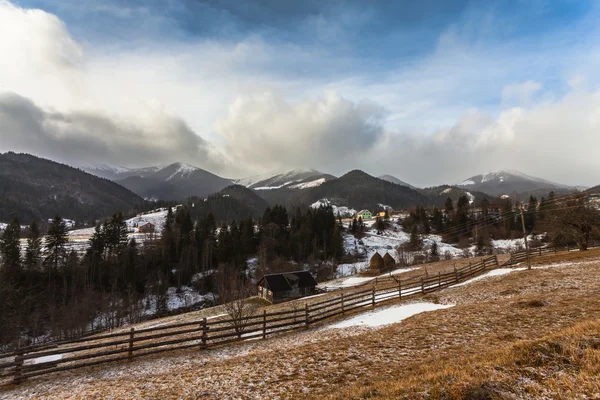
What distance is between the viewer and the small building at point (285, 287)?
56125 millimetres

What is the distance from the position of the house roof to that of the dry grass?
3830 cm

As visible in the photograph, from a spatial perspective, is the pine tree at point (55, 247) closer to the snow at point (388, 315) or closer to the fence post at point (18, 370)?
the fence post at point (18, 370)

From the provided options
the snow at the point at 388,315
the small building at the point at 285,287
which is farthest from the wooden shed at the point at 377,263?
the snow at the point at 388,315

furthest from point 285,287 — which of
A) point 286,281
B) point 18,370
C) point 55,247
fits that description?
point 55,247

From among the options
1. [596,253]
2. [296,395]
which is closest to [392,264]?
[596,253]

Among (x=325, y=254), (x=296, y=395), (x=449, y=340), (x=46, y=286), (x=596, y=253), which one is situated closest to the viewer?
(x=296, y=395)

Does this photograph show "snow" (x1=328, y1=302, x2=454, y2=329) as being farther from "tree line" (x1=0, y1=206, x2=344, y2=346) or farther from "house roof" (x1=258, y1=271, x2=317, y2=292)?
"house roof" (x1=258, y1=271, x2=317, y2=292)

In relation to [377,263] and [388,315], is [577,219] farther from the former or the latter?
[377,263]

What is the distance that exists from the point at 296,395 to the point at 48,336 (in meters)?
66.5

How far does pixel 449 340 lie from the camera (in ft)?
42.1

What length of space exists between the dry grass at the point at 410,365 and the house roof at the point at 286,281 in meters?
38.3

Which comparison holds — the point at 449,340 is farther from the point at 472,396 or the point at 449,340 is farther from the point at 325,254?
the point at 325,254

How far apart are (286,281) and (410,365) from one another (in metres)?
50.0

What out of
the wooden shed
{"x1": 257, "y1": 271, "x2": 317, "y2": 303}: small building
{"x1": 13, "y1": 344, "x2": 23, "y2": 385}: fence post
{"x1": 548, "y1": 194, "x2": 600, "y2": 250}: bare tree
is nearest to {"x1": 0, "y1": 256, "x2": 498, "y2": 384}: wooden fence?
{"x1": 13, "y1": 344, "x2": 23, "y2": 385}: fence post
